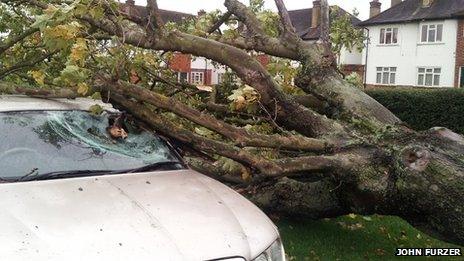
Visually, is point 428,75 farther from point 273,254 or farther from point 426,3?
point 273,254

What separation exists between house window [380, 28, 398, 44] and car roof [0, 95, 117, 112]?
130ft

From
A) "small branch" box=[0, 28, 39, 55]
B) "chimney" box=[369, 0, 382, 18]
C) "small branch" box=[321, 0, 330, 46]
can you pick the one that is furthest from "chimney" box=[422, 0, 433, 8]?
"small branch" box=[0, 28, 39, 55]

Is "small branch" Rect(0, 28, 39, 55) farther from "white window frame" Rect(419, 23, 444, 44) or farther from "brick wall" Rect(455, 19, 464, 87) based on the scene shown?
"white window frame" Rect(419, 23, 444, 44)

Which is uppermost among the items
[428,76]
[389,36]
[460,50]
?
[389,36]

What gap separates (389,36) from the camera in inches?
1646

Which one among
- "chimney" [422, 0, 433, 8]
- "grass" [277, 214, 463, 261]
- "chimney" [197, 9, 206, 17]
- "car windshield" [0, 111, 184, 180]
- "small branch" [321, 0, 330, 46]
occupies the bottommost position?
"grass" [277, 214, 463, 261]

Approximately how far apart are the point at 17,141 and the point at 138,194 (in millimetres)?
1025

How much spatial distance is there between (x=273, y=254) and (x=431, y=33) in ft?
128

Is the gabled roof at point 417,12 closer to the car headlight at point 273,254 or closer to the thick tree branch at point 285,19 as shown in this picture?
the thick tree branch at point 285,19

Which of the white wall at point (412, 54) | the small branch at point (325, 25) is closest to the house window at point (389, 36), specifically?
the white wall at point (412, 54)

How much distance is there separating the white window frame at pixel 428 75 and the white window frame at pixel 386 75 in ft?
6.64

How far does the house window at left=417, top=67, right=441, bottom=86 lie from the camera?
38366 millimetres

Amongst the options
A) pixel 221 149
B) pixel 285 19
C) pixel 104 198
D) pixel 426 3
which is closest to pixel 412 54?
pixel 426 3

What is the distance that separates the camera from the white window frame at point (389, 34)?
4147 cm
